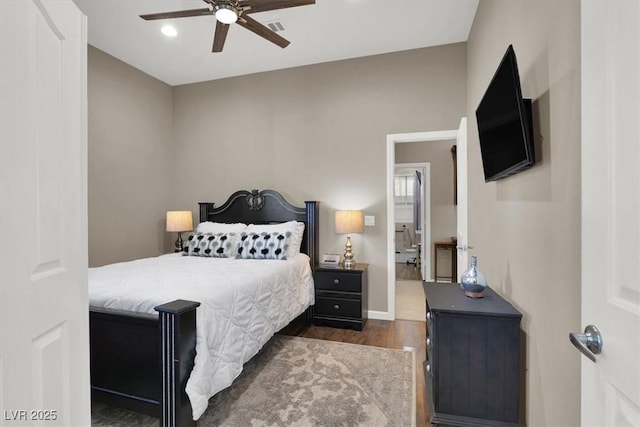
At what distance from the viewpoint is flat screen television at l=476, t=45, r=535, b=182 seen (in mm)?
1447

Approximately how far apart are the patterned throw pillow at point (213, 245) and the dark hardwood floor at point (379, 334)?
1.09 m

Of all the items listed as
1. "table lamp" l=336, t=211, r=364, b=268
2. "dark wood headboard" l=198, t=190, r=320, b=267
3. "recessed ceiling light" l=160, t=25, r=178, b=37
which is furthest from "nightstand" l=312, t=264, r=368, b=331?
"recessed ceiling light" l=160, t=25, r=178, b=37

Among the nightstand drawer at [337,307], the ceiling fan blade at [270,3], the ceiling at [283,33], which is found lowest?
the nightstand drawer at [337,307]

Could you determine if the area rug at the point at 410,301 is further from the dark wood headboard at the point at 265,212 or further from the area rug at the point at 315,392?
the dark wood headboard at the point at 265,212

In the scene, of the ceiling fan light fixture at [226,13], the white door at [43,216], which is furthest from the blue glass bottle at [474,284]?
the ceiling fan light fixture at [226,13]

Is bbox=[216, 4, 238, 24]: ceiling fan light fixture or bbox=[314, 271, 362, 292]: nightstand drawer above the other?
bbox=[216, 4, 238, 24]: ceiling fan light fixture

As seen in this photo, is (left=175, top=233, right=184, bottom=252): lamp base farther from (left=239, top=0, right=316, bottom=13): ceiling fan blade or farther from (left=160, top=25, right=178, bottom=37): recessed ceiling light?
(left=239, top=0, right=316, bottom=13): ceiling fan blade

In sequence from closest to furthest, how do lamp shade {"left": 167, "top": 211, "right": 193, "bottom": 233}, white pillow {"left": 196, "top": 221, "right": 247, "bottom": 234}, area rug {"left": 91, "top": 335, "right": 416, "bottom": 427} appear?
1. area rug {"left": 91, "top": 335, "right": 416, "bottom": 427}
2. white pillow {"left": 196, "top": 221, "right": 247, "bottom": 234}
3. lamp shade {"left": 167, "top": 211, "right": 193, "bottom": 233}

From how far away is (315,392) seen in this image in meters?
2.23

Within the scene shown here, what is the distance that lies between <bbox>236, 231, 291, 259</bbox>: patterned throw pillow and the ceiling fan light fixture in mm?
2048

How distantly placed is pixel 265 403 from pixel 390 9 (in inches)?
132

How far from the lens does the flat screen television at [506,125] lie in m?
1.45

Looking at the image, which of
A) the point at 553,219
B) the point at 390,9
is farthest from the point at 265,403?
the point at 390,9
